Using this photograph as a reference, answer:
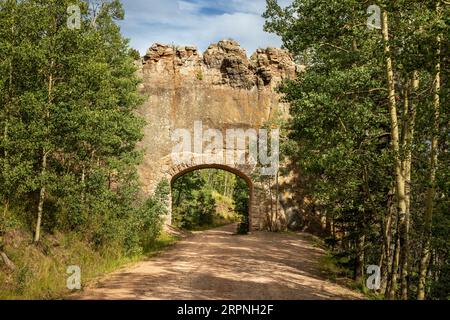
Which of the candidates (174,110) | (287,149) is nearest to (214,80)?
(174,110)

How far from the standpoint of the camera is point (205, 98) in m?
24.9

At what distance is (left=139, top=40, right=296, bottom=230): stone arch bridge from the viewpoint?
23922 mm

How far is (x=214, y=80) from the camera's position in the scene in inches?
995

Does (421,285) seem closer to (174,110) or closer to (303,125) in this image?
(303,125)

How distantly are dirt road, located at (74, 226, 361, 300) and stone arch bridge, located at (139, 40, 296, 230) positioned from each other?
798 centimetres

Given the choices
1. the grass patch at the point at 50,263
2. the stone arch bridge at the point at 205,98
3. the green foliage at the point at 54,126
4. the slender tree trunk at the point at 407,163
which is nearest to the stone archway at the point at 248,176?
the stone arch bridge at the point at 205,98

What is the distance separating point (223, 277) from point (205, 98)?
1600 cm

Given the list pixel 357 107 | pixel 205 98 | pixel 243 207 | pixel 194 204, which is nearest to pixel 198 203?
pixel 194 204

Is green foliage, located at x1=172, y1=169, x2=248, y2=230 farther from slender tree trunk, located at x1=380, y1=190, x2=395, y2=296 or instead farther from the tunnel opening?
slender tree trunk, located at x1=380, y1=190, x2=395, y2=296

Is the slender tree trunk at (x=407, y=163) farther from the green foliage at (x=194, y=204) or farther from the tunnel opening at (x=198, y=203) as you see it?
the green foliage at (x=194, y=204)

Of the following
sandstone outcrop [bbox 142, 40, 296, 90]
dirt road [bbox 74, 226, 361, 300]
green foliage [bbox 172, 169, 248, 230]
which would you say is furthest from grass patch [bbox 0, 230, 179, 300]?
green foliage [bbox 172, 169, 248, 230]

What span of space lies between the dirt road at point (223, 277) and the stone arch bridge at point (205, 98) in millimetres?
7977

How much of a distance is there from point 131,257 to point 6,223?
479cm

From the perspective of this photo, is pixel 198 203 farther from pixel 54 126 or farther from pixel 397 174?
pixel 397 174
